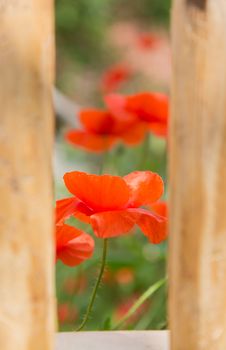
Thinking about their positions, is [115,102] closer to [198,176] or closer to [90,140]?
[90,140]

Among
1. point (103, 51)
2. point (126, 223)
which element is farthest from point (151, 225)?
point (103, 51)

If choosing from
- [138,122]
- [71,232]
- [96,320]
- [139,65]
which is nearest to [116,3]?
[139,65]

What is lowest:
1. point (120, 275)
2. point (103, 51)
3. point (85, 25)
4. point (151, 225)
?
point (120, 275)

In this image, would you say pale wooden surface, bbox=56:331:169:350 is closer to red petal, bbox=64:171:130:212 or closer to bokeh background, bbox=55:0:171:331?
red petal, bbox=64:171:130:212

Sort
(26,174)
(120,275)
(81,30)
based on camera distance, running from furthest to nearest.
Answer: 1. (81,30)
2. (120,275)
3. (26,174)

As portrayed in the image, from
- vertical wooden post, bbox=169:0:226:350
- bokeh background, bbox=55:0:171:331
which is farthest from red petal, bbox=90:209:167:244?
bokeh background, bbox=55:0:171:331

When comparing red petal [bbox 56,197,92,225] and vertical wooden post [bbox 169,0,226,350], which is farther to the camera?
red petal [bbox 56,197,92,225]

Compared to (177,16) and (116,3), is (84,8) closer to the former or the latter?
(116,3)

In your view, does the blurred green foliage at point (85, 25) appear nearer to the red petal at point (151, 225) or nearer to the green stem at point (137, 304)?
the green stem at point (137, 304)
